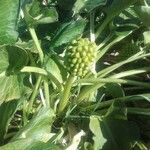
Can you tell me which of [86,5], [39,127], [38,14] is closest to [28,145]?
[39,127]

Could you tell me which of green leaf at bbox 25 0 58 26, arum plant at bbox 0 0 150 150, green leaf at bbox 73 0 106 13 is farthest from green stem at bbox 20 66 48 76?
green leaf at bbox 73 0 106 13

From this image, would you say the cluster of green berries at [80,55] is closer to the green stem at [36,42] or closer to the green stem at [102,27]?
the green stem at [36,42]

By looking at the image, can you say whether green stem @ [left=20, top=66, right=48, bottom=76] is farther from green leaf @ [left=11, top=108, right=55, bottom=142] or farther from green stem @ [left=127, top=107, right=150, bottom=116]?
green stem @ [left=127, top=107, right=150, bottom=116]

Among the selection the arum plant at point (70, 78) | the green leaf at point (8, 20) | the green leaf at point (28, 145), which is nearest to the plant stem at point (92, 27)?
the arum plant at point (70, 78)

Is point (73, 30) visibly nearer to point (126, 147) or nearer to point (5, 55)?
point (5, 55)

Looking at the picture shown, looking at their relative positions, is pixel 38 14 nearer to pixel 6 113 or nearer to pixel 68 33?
pixel 68 33
